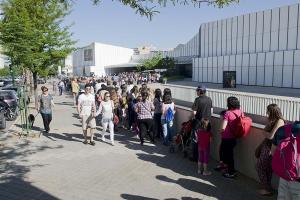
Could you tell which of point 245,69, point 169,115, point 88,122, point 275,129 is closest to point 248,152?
point 275,129

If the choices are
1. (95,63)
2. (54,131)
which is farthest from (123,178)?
(95,63)

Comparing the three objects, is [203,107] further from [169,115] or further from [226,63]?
[226,63]

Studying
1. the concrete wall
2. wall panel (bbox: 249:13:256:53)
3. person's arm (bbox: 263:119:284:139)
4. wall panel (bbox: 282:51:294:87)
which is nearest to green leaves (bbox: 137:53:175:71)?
wall panel (bbox: 249:13:256:53)

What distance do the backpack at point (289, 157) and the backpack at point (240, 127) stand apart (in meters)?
3.06

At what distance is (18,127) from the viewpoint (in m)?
15.1

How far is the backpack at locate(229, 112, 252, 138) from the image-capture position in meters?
7.67

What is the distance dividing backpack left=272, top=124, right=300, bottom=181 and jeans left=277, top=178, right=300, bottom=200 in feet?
0.26

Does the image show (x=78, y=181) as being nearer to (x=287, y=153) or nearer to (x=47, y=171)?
(x=47, y=171)

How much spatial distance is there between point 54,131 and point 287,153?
1077 centimetres

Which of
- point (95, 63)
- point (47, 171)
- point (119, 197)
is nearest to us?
point (119, 197)

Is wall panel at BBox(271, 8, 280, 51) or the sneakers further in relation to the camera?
wall panel at BBox(271, 8, 280, 51)

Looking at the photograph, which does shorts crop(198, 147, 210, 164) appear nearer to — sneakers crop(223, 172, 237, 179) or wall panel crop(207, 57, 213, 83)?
sneakers crop(223, 172, 237, 179)

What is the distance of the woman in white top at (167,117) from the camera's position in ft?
35.7

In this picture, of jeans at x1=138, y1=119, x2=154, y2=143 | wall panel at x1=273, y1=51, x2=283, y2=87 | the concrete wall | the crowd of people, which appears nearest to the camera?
the crowd of people
